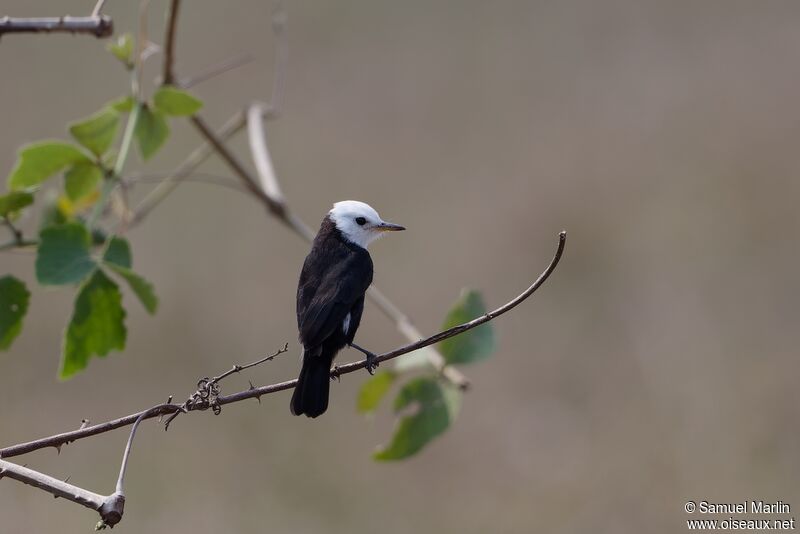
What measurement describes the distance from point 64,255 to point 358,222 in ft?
4.58

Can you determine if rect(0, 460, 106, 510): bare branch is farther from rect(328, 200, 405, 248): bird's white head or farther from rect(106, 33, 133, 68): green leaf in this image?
rect(328, 200, 405, 248): bird's white head

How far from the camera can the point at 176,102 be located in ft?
11.7

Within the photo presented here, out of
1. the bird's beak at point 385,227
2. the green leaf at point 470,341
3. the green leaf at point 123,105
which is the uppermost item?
the green leaf at point 123,105

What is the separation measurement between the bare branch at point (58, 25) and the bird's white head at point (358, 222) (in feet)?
4.68

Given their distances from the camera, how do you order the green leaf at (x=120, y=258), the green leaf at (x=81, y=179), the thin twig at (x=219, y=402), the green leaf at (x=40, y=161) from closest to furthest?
the thin twig at (x=219, y=402) < the green leaf at (x=120, y=258) < the green leaf at (x=40, y=161) < the green leaf at (x=81, y=179)

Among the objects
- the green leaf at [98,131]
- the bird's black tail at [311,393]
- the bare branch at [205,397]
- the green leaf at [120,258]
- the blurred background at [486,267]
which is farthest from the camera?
the blurred background at [486,267]

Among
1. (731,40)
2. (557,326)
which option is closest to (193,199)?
(557,326)

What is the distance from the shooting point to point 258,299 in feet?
29.8

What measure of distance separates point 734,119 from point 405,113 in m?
3.77

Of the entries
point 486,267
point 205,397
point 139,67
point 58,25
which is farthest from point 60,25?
point 486,267

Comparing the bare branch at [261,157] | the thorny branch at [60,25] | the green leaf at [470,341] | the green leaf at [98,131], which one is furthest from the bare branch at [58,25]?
the green leaf at [470,341]

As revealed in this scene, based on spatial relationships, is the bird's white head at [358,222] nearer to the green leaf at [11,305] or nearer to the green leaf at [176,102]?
the green leaf at [176,102]

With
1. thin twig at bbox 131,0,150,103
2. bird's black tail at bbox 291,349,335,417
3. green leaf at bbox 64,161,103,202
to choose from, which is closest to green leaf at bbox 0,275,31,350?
green leaf at bbox 64,161,103,202

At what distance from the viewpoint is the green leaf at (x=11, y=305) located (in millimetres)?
3299
